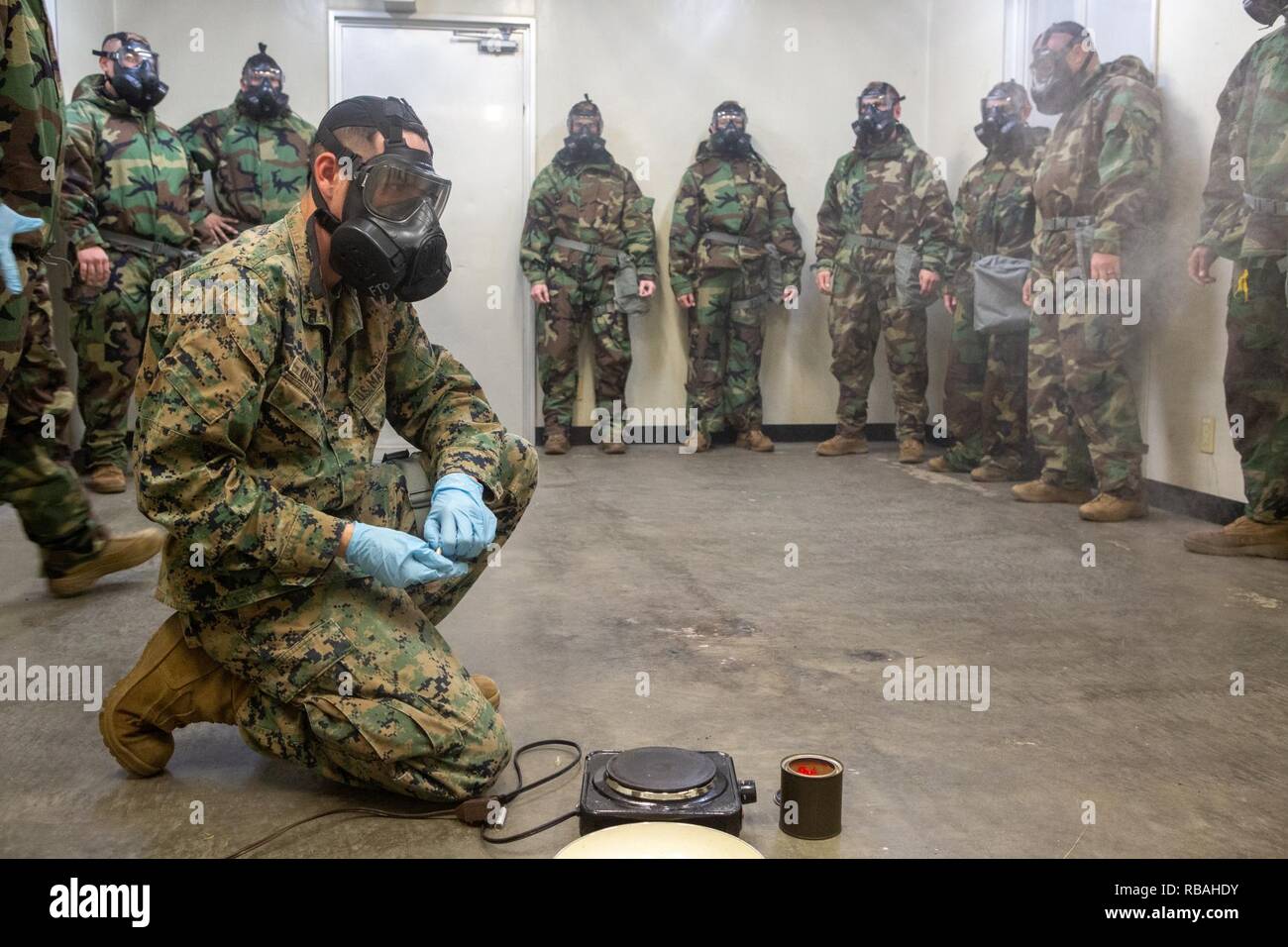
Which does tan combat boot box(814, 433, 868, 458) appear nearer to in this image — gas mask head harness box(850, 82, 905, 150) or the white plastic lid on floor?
gas mask head harness box(850, 82, 905, 150)

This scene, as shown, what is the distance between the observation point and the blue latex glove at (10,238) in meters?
1.86

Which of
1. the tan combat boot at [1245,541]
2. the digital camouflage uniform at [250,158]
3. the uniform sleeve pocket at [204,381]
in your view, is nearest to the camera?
the uniform sleeve pocket at [204,381]

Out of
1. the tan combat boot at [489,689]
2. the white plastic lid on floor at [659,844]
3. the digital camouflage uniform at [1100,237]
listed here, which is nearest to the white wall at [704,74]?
the digital camouflage uniform at [1100,237]

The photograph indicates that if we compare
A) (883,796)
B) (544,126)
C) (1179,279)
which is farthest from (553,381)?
(883,796)

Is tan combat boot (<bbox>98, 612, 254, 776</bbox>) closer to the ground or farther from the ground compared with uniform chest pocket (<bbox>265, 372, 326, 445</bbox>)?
closer to the ground

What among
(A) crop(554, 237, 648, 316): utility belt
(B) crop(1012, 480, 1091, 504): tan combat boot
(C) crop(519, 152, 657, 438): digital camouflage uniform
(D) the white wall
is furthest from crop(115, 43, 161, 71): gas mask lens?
(B) crop(1012, 480, 1091, 504): tan combat boot

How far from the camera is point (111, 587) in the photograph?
122 inches

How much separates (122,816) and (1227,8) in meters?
4.22

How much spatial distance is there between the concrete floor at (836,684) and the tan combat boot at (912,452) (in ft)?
5.09

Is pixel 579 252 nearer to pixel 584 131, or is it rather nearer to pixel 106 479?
pixel 584 131

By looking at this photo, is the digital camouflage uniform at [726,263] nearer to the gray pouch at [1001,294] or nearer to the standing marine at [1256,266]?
the gray pouch at [1001,294]

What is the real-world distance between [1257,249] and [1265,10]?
2.40 feet

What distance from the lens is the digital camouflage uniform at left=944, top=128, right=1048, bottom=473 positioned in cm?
499

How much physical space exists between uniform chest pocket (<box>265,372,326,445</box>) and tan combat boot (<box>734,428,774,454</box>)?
182 inches
